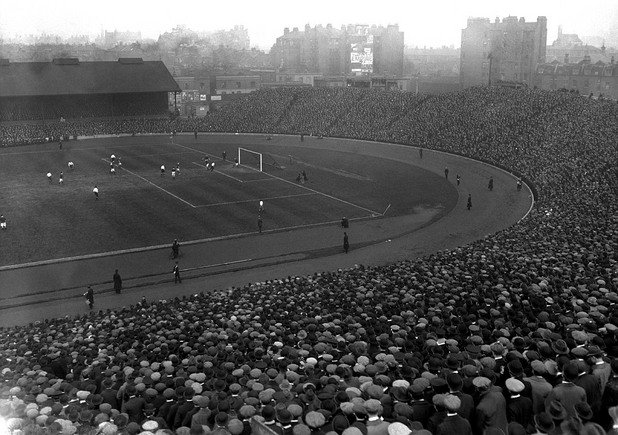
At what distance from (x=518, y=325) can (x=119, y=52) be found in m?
128

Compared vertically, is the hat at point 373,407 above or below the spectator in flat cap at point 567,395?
below

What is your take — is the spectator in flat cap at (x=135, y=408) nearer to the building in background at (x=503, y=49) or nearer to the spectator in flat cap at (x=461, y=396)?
the spectator in flat cap at (x=461, y=396)

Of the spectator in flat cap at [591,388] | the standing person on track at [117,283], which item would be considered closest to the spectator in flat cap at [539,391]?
the spectator in flat cap at [591,388]

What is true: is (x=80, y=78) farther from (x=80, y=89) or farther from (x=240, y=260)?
(x=240, y=260)

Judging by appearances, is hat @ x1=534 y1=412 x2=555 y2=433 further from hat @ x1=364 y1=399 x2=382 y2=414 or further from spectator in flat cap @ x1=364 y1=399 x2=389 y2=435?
hat @ x1=364 y1=399 x2=382 y2=414

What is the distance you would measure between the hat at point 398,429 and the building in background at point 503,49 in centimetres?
10366

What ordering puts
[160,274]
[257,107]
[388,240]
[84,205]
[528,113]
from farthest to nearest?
1. [257,107]
2. [528,113]
3. [84,205]
4. [388,240]
5. [160,274]

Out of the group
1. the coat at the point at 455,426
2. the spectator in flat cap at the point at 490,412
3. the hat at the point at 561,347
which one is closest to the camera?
the coat at the point at 455,426

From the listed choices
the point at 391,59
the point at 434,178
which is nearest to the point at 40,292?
the point at 434,178

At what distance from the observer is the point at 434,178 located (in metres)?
49.3

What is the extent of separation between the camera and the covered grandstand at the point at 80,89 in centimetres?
7806

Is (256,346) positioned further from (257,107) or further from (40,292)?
(257,107)

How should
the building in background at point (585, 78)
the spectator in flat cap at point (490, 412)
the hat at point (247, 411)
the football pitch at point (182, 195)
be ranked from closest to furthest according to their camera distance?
the spectator in flat cap at point (490, 412), the hat at point (247, 411), the football pitch at point (182, 195), the building in background at point (585, 78)

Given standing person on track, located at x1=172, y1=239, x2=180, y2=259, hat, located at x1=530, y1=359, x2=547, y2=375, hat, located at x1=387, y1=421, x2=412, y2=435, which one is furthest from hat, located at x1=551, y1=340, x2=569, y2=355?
standing person on track, located at x1=172, y1=239, x2=180, y2=259
